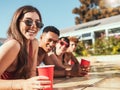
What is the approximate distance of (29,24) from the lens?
2.28 metres

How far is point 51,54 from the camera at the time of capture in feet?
14.6

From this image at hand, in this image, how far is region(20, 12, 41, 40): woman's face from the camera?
2.29m

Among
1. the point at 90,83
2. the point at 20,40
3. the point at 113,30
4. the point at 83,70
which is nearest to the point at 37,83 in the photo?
the point at 20,40

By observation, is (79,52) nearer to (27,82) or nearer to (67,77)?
(67,77)

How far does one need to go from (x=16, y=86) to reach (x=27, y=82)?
6.7 inches

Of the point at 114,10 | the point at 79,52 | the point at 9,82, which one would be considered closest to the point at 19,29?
the point at 9,82

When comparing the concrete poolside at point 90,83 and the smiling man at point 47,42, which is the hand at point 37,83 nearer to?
the concrete poolside at point 90,83

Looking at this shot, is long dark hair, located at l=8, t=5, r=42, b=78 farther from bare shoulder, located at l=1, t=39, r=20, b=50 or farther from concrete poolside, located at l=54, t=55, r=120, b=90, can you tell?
concrete poolside, located at l=54, t=55, r=120, b=90

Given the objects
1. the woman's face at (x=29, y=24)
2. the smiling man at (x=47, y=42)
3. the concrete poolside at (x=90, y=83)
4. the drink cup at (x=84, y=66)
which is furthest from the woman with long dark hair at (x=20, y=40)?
the drink cup at (x=84, y=66)

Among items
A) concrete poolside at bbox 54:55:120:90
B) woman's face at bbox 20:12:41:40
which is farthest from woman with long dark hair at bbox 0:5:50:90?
concrete poolside at bbox 54:55:120:90

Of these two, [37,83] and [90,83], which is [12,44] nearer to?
[37,83]

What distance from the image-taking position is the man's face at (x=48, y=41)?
4.16 m

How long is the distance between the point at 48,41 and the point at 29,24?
74.3 inches

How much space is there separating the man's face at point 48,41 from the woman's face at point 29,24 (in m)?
1.81
